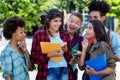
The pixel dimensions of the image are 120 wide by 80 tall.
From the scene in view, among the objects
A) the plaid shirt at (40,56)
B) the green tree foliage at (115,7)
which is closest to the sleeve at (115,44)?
the plaid shirt at (40,56)

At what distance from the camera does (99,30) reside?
3924 mm

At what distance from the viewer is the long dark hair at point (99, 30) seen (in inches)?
154

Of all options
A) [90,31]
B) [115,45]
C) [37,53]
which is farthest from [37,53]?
[115,45]

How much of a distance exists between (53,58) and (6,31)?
0.61 metres

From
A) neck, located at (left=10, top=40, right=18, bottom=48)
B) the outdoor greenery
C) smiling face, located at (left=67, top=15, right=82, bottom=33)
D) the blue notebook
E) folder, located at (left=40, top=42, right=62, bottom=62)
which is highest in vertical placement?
smiling face, located at (left=67, top=15, right=82, bottom=33)

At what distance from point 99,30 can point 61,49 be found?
0.49 m

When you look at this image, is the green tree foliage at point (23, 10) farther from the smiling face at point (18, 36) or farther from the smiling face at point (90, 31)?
the smiling face at point (90, 31)

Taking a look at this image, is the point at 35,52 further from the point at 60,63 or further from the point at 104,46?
the point at 104,46

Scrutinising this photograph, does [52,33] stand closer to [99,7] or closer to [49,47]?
[49,47]

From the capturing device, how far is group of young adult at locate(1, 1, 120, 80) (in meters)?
3.94

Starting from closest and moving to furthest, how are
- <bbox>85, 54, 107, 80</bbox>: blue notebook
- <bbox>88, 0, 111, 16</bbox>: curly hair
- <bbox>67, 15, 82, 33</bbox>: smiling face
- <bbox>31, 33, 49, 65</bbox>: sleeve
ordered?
<bbox>85, 54, 107, 80</bbox>: blue notebook < <bbox>31, 33, 49, 65</bbox>: sleeve < <bbox>88, 0, 111, 16</bbox>: curly hair < <bbox>67, 15, 82, 33</bbox>: smiling face

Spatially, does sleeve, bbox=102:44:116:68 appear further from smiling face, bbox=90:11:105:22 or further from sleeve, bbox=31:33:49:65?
sleeve, bbox=31:33:49:65

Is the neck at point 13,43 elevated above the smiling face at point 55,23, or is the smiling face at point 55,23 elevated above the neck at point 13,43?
the smiling face at point 55,23

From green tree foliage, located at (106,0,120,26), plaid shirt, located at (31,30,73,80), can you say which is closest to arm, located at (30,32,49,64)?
plaid shirt, located at (31,30,73,80)
